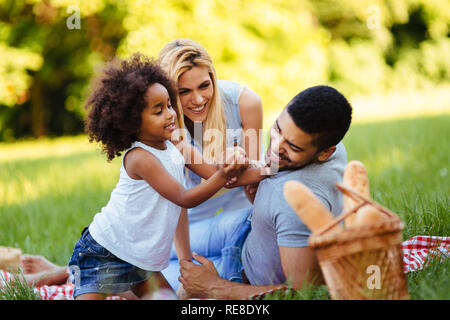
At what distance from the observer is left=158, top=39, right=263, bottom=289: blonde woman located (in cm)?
299

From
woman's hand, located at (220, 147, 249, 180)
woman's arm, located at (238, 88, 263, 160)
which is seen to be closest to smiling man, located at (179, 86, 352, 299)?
woman's hand, located at (220, 147, 249, 180)

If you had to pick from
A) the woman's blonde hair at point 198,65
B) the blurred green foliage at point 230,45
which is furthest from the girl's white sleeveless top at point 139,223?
the blurred green foliage at point 230,45

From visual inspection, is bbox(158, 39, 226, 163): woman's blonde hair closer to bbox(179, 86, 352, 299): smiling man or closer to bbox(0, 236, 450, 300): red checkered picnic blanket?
bbox(179, 86, 352, 299): smiling man

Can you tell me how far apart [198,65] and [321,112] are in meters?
1.19

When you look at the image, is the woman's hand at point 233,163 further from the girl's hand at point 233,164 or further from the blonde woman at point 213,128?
the blonde woman at point 213,128

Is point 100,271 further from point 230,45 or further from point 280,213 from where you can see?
point 230,45

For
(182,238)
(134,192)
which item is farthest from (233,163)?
(182,238)

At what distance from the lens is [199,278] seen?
2.61 metres

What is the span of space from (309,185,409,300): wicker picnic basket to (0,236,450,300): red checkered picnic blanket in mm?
735

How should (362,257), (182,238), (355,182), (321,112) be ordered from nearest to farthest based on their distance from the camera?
(362,257)
(355,182)
(321,112)
(182,238)

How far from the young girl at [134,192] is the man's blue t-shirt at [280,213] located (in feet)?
0.73

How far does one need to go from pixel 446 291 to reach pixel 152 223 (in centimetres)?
145

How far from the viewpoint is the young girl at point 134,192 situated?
241cm
